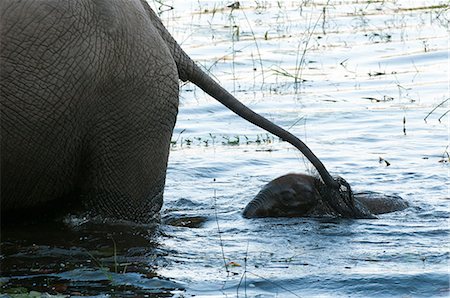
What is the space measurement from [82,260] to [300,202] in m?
2.07

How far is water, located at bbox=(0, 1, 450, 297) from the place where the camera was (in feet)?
21.4

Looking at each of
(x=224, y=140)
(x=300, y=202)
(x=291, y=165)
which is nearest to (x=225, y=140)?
(x=224, y=140)

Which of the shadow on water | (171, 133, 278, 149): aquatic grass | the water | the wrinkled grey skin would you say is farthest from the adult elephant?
(171, 133, 278, 149): aquatic grass

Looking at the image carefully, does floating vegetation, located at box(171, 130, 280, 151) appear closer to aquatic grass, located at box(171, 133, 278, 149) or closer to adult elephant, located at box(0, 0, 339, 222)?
aquatic grass, located at box(171, 133, 278, 149)

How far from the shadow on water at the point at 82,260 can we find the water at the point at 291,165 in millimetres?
12

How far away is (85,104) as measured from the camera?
266 inches

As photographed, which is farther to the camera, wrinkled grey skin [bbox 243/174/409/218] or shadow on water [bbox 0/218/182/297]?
wrinkled grey skin [bbox 243/174/409/218]

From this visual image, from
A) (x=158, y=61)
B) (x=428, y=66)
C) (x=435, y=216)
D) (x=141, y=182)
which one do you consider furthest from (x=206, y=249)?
(x=428, y=66)

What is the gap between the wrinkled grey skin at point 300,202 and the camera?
833cm

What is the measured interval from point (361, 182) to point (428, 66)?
3.89 metres

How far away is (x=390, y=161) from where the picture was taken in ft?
32.0

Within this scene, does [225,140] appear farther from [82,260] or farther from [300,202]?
[82,260]

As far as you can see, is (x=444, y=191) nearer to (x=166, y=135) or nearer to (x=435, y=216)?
(x=435, y=216)

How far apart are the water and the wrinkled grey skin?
120 millimetres
